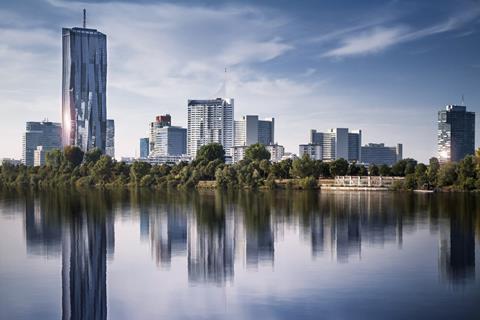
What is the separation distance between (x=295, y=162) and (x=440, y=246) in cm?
5841

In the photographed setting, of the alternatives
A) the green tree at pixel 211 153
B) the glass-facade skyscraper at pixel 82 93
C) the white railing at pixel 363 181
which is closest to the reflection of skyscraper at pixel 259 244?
the white railing at pixel 363 181

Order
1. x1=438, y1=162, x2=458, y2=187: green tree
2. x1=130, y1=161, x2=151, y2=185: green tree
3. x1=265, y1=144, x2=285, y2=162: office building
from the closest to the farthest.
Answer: x1=438, y1=162, x2=458, y2=187: green tree < x1=130, y1=161, x2=151, y2=185: green tree < x1=265, y1=144, x2=285, y2=162: office building

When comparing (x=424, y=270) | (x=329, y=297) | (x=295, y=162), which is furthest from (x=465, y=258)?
(x=295, y=162)

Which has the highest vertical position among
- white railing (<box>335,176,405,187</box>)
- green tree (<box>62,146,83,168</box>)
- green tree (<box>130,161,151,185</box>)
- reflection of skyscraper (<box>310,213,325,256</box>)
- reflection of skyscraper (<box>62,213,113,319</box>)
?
green tree (<box>62,146,83,168</box>)

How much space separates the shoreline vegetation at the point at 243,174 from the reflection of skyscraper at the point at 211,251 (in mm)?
46936

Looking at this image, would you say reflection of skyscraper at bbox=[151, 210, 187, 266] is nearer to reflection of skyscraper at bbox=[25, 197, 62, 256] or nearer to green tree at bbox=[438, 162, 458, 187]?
reflection of skyscraper at bbox=[25, 197, 62, 256]

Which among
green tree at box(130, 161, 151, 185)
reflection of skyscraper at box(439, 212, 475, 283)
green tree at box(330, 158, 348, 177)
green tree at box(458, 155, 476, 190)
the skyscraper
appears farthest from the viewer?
the skyscraper

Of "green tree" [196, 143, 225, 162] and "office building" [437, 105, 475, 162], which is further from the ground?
"office building" [437, 105, 475, 162]

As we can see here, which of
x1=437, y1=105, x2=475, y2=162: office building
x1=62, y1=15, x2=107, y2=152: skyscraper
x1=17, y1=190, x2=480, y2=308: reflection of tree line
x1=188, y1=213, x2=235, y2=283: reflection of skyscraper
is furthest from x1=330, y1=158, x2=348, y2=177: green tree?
x1=437, y1=105, x2=475, y2=162: office building

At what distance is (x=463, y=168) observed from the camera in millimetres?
73062

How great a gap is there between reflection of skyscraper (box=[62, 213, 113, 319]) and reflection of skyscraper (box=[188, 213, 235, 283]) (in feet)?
9.84

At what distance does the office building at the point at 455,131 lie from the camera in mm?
187625

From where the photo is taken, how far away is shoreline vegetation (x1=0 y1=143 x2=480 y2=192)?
75.2m

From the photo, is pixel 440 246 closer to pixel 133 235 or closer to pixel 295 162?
pixel 133 235
